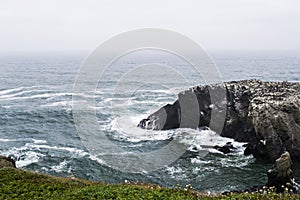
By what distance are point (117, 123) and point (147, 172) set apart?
65.4 feet

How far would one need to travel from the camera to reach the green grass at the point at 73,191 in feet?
46.7

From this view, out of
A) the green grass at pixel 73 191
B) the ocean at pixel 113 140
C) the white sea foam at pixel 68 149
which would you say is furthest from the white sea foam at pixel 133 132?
the green grass at pixel 73 191

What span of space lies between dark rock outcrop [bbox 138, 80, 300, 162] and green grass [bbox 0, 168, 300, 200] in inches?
842

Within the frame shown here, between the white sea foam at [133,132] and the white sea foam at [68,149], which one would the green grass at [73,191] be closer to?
the white sea foam at [68,149]

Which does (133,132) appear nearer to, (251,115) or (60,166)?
(60,166)

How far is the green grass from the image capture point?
46.7ft

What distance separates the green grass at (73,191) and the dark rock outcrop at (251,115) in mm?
21378

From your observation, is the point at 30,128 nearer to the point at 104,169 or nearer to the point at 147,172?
the point at 104,169

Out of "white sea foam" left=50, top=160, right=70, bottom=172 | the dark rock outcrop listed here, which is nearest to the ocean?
"white sea foam" left=50, top=160, right=70, bottom=172

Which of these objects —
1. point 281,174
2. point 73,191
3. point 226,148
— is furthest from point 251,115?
point 73,191

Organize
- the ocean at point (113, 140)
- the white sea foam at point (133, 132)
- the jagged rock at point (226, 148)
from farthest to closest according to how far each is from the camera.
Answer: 1. the white sea foam at point (133, 132)
2. the jagged rock at point (226, 148)
3. the ocean at point (113, 140)

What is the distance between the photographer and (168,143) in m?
42.8

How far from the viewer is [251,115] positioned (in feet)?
126

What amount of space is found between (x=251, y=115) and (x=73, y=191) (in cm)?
2747
